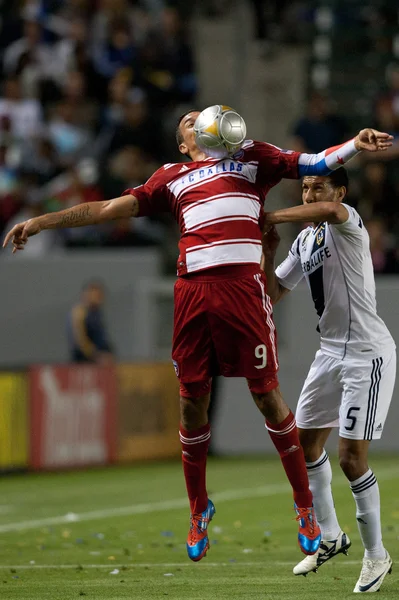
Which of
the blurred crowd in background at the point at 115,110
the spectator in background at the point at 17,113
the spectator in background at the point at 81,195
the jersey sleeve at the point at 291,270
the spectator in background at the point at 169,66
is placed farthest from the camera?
the spectator in background at the point at 169,66

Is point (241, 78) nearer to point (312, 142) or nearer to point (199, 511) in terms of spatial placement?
point (312, 142)

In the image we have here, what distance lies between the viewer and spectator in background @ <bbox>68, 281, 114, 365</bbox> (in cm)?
1733

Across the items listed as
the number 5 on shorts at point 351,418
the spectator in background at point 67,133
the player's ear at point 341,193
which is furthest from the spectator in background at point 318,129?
the number 5 on shorts at point 351,418

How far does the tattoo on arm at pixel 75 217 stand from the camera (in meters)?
7.59

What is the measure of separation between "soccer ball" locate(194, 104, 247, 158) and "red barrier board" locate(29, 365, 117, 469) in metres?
8.99

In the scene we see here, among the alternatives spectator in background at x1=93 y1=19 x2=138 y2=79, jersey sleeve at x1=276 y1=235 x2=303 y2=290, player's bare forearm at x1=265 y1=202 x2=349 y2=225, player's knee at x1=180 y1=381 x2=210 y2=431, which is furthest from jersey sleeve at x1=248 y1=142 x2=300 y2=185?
spectator in background at x1=93 y1=19 x2=138 y2=79

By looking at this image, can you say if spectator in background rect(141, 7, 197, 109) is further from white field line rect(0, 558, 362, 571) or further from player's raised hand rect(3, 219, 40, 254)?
player's raised hand rect(3, 219, 40, 254)

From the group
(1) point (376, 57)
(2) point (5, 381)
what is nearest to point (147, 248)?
(2) point (5, 381)

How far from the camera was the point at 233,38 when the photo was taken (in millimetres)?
20391

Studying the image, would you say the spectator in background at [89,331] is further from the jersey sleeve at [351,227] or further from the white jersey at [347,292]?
the jersey sleeve at [351,227]

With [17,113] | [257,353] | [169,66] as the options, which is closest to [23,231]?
[257,353]

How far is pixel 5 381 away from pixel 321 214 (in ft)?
29.6

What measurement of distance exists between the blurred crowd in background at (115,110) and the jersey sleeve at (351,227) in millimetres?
10036

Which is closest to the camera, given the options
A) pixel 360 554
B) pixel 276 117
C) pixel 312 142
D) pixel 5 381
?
pixel 360 554
